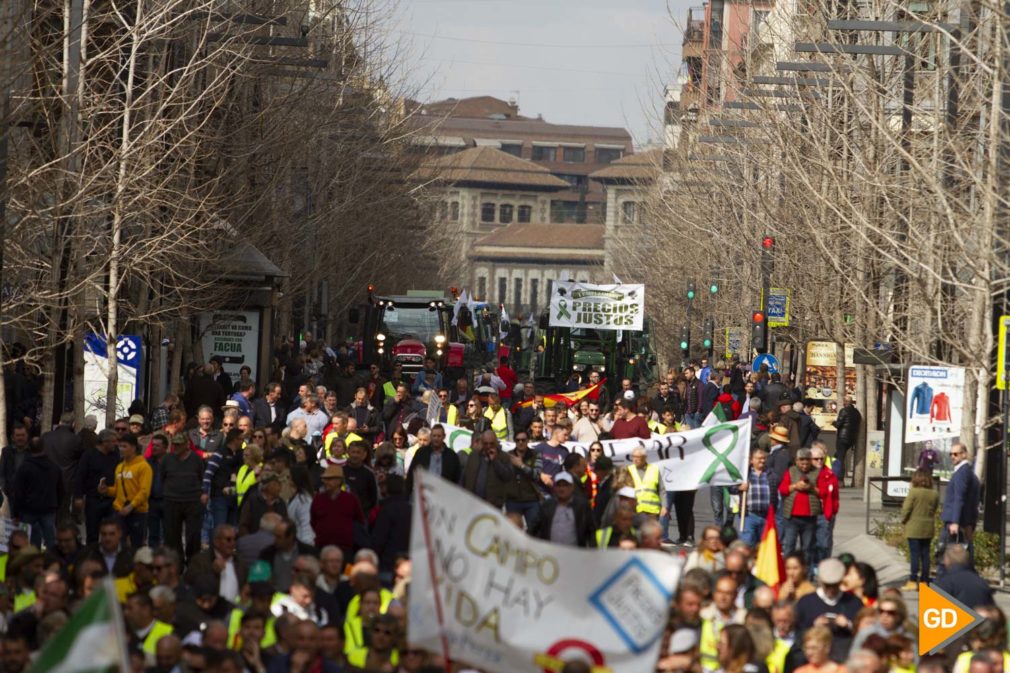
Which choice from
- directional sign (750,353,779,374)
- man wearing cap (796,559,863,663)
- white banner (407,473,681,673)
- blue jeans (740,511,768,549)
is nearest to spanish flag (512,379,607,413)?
directional sign (750,353,779,374)

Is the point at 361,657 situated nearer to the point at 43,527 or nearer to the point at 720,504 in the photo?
the point at 43,527

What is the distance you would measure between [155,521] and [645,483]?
469 centimetres

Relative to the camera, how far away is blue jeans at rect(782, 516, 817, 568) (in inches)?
760

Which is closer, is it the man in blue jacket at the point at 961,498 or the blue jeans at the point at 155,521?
the blue jeans at the point at 155,521

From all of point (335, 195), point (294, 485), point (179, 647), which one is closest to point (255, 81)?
point (335, 195)

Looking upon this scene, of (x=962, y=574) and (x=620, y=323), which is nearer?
(x=962, y=574)

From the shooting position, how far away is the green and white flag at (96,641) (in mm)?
7117

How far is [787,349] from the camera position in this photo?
55.2m

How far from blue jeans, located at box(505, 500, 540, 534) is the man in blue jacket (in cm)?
397

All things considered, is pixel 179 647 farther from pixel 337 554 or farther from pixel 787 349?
pixel 787 349

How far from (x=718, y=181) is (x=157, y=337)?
18.1 metres

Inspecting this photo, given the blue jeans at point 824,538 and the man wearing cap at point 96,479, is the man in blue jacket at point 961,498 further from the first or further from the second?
the man wearing cap at point 96,479

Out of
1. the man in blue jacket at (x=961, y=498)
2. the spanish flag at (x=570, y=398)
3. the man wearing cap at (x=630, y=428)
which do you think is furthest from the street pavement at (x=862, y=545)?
the spanish flag at (x=570, y=398)

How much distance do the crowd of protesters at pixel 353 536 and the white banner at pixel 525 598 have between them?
0.36 m
